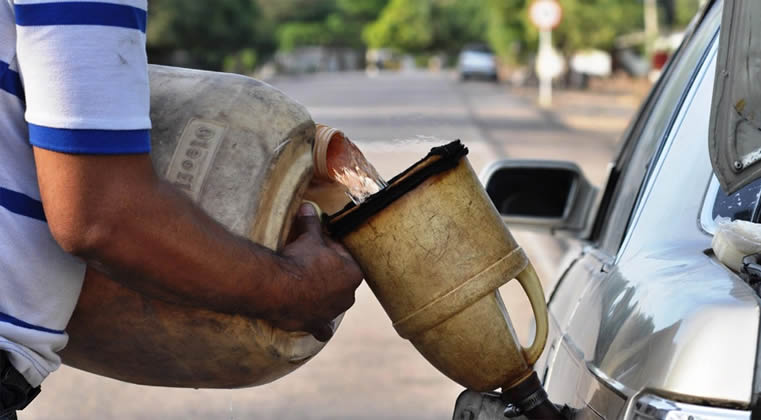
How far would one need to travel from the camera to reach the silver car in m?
1.58

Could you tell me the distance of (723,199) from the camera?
2.25 metres

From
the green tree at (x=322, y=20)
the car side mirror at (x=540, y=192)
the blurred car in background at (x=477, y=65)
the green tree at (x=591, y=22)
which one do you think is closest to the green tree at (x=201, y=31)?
the blurred car in background at (x=477, y=65)

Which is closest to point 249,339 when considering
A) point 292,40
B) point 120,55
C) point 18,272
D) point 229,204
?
point 229,204

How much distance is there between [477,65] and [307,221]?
65.1 meters

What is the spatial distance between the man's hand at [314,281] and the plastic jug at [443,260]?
0.04 meters

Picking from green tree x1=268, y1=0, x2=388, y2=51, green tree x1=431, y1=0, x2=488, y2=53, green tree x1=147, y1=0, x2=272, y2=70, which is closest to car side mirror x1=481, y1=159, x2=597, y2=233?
green tree x1=147, y1=0, x2=272, y2=70

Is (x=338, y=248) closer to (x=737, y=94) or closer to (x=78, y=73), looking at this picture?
(x=78, y=73)

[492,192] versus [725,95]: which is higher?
[725,95]

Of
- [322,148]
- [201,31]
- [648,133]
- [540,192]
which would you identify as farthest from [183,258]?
[201,31]

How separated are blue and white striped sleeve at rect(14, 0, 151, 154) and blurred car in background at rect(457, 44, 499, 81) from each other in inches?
2568

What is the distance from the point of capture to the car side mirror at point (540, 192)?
11.3 feet

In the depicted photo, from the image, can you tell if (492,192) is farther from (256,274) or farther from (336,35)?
(336,35)

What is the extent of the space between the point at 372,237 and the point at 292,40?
118m

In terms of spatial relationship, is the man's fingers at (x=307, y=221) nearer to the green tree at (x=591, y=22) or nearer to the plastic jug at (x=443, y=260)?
the plastic jug at (x=443, y=260)
